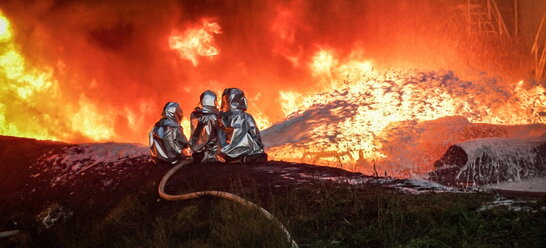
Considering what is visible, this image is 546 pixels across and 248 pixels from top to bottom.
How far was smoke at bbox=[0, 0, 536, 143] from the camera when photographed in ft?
49.6

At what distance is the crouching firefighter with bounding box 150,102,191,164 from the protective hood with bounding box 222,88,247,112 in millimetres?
922

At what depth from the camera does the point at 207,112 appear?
822cm

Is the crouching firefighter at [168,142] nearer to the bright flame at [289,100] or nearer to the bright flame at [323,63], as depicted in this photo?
the bright flame at [289,100]

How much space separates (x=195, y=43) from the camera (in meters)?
16.2

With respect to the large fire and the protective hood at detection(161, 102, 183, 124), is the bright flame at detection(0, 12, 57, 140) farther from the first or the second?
the protective hood at detection(161, 102, 183, 124)

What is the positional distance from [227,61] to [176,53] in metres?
1.76

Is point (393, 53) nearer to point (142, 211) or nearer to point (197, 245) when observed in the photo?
point (142, 211)

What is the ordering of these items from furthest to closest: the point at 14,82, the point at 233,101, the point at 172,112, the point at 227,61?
the point at 227,61
the point at 14,82
the point at 172,112
the point at 233,101

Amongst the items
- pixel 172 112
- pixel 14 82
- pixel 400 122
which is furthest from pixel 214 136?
pixel 14 82

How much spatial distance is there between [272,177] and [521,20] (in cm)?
1369

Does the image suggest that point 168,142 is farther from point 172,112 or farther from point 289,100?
point 289,100

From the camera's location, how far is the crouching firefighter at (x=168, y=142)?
808 cm

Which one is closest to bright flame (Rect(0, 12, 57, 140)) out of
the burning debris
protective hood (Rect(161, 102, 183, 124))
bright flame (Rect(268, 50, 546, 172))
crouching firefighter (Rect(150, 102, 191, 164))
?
the burning debris

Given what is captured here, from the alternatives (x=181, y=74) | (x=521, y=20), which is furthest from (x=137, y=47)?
(x=521, y=20)
